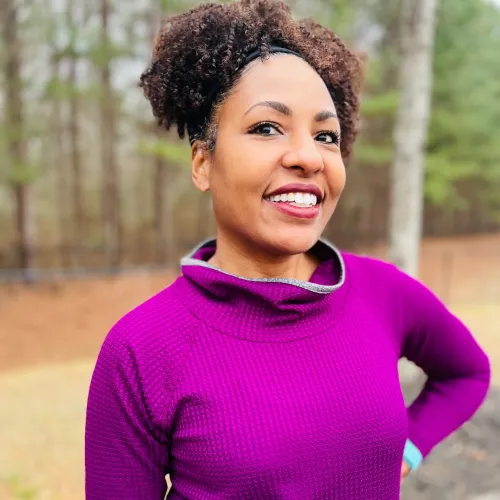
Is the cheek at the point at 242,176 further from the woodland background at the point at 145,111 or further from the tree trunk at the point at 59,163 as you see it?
the tree trunk at the point at 59,163

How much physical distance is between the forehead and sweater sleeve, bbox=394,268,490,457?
2.09 ft

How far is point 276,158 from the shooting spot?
1.20 meters

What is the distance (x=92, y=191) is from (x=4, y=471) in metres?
17.5

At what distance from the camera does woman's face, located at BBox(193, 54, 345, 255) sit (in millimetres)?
1206

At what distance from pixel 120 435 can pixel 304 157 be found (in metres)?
0.77

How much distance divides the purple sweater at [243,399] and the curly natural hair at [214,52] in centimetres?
44

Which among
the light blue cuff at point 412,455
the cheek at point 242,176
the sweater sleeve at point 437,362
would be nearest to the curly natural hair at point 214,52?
the cheek at point 242,176

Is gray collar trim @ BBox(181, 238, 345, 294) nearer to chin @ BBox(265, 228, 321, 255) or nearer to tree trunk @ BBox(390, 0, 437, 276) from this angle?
chin @ BBox(265, 228, 321, 255)

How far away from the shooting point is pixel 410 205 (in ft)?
16.7

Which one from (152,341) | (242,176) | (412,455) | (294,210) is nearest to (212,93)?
(242,176)

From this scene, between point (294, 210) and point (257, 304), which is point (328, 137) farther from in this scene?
point (257, 304)

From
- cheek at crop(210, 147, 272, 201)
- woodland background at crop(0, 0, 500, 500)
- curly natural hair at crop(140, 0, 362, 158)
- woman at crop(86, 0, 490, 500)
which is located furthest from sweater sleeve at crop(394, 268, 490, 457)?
woodland background at crop(0, 0, 500, 500)

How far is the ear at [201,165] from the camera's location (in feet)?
4.42

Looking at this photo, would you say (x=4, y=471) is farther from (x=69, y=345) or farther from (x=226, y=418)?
(x=69, y=345)
